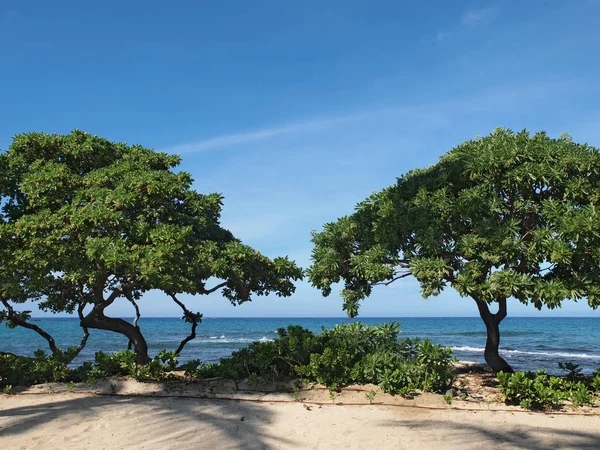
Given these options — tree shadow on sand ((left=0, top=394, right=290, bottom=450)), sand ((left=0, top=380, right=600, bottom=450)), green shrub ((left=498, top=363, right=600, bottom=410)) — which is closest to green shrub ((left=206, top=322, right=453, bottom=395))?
sand ((left=0, top=380, right=600, bottom=450))

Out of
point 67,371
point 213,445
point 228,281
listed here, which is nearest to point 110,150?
point 228,281

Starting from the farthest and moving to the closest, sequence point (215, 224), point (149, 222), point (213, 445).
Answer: point (215, 224)
point (149, 222)
point (213, 445)

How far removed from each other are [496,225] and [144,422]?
26.0 ft

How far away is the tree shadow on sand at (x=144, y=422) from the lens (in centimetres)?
704

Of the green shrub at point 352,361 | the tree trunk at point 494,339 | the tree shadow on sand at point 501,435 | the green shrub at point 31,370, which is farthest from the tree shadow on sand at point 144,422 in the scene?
the tree trunk at point 494,339

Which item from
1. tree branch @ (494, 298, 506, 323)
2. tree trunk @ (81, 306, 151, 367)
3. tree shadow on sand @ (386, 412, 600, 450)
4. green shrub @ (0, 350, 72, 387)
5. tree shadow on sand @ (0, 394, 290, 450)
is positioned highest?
tree branch @ (494, 298, 506, 323)

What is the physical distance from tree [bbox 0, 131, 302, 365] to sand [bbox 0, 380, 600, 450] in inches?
99.1

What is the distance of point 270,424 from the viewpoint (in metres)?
7.86

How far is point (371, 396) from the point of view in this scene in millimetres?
9383

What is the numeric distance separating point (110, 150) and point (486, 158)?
982cm

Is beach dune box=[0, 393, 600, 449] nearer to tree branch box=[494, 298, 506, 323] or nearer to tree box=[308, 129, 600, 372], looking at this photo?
tree box=[308, 129, 600, 372]

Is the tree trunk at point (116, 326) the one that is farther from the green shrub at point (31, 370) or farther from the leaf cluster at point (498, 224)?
the leaf cluster at point (498, 224)

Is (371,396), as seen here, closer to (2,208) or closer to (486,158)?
(486,158)

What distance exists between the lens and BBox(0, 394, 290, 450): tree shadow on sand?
7.04 metres
